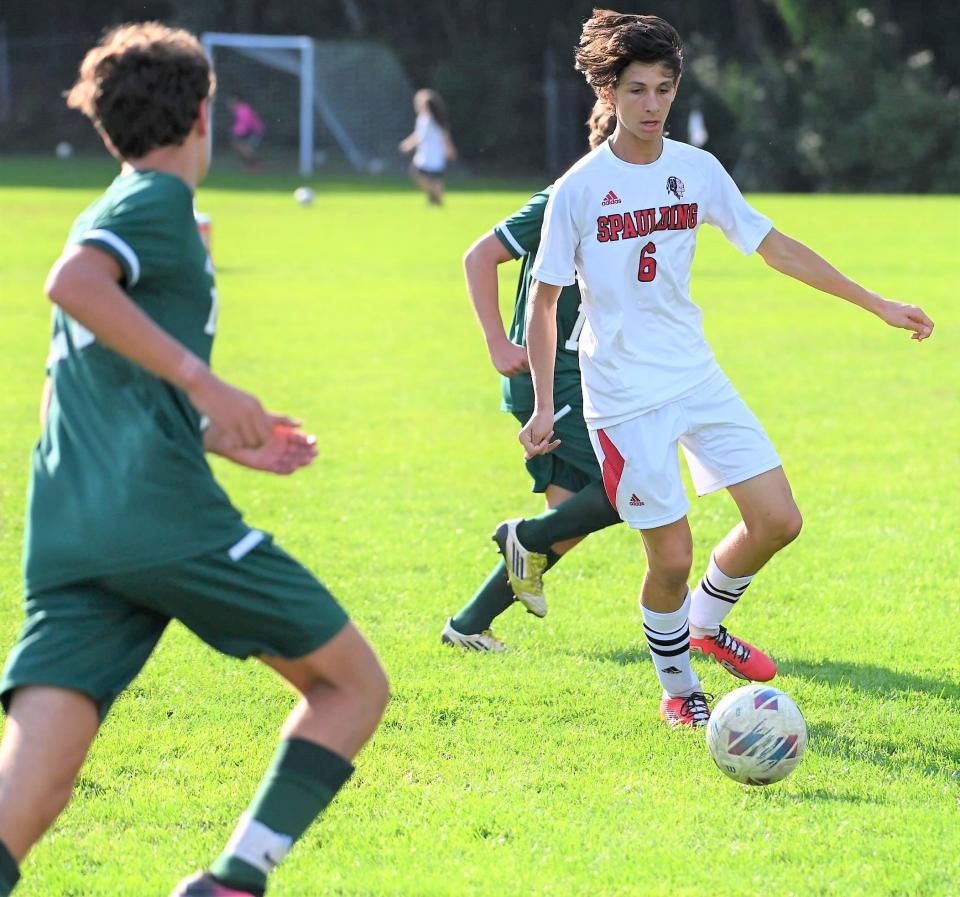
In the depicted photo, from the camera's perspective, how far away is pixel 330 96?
4225 cm

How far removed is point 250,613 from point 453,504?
16.3 feet

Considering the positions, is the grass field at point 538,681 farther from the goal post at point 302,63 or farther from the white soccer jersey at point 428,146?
the goal post at point 302,63

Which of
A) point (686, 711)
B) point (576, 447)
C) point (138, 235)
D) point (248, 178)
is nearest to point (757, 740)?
point (686, 711)

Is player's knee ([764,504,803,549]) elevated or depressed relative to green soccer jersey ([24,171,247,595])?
depressed

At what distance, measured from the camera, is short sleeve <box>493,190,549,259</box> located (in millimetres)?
5266

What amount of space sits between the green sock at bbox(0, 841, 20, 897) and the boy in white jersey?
217cm

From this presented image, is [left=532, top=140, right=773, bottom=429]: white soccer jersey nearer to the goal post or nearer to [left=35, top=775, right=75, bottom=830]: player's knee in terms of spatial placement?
[left=35, top=775, right=75, bottom=830]: player's knee

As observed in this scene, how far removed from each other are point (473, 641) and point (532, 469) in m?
0.70

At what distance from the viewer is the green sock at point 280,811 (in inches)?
116

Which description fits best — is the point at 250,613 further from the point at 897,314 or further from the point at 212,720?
the point at 897,314

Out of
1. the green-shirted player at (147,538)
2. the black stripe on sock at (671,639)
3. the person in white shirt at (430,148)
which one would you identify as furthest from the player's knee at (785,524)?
the person in white shirt at (430,148)

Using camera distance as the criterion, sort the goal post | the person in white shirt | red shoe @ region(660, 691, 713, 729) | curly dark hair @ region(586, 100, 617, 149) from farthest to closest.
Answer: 1. the goal post
2. the person in white shirt
3. curly dark hair @ region(586, 100, 617, 149)
4. red shoe @ region(660, 691, 713, 729)

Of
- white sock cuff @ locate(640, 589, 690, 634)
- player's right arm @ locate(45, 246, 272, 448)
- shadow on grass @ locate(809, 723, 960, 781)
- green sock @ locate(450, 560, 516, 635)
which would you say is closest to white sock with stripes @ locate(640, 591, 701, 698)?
A: white sock cuff @ locate(640, 589, 690, 634)

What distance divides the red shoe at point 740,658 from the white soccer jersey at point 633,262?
980 millimetres
